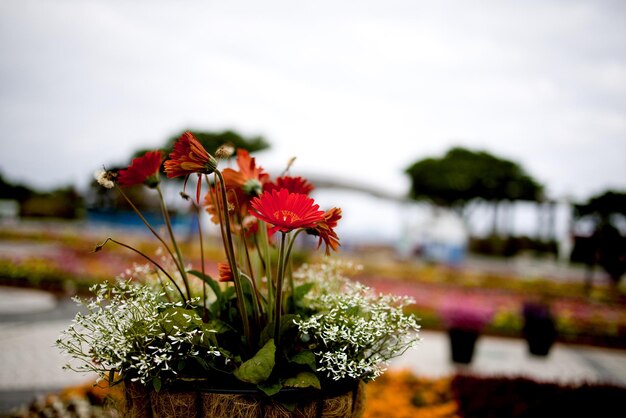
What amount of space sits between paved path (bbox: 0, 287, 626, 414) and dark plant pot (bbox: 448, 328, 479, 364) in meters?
0.13

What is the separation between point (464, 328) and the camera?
19.0 ft

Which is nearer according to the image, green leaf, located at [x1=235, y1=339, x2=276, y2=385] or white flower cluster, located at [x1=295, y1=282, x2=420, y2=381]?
green leaf, located at [x1=235, y1=339, x2=276, y2=385]

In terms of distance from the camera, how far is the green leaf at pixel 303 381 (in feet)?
3.76

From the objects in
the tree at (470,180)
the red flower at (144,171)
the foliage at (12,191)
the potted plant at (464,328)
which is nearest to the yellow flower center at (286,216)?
the red flower at (144,171)

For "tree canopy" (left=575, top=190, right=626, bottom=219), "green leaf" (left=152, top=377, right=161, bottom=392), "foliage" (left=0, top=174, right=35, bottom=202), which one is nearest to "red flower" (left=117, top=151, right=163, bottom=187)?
"green leaf" (left=152, top=377, right=161, bottom=392)

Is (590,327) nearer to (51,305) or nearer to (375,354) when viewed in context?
(375,354)

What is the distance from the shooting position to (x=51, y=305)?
25.8 feet

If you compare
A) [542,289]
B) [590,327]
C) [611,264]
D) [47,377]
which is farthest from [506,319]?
[47,377]

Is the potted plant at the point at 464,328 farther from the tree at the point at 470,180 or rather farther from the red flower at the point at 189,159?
the tree at the point at 470,180

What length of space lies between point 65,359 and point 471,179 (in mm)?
33000

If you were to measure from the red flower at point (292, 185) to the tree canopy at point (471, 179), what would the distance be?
34266 mm

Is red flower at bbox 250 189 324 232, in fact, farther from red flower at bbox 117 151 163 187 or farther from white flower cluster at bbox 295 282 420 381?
red flower at bbox 117 151 163 187

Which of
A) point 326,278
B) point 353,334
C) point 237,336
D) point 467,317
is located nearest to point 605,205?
point 467,317

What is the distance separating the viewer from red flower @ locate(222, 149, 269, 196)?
1371 mm
